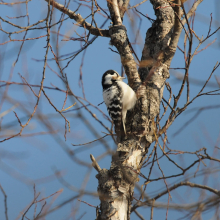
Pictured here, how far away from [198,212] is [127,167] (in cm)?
96

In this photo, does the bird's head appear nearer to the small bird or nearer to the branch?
the small bird

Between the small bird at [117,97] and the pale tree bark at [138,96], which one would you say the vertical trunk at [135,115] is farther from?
the small bird at [117,97]

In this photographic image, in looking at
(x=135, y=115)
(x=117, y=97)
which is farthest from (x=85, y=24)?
(x=135, y=115)

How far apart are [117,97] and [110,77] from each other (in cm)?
64

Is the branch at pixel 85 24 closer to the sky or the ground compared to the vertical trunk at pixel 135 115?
closer to the sky

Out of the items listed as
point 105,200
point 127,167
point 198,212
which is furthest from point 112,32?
point 198,212

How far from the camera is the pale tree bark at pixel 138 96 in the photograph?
305 cm

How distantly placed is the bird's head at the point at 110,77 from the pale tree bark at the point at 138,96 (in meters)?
0.90

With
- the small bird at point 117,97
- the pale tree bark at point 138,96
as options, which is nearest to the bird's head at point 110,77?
the small bird at point 117,97

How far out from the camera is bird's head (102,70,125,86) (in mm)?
4876

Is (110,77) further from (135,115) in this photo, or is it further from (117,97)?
(135,115)

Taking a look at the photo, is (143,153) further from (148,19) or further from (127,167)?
(148,19)

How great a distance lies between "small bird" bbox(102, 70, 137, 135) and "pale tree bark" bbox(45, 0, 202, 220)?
0.44 feet

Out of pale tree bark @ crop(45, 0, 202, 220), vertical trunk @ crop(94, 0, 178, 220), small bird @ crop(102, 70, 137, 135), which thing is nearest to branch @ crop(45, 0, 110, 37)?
pale tree bark @ crop(45, 0, 202, 220)
